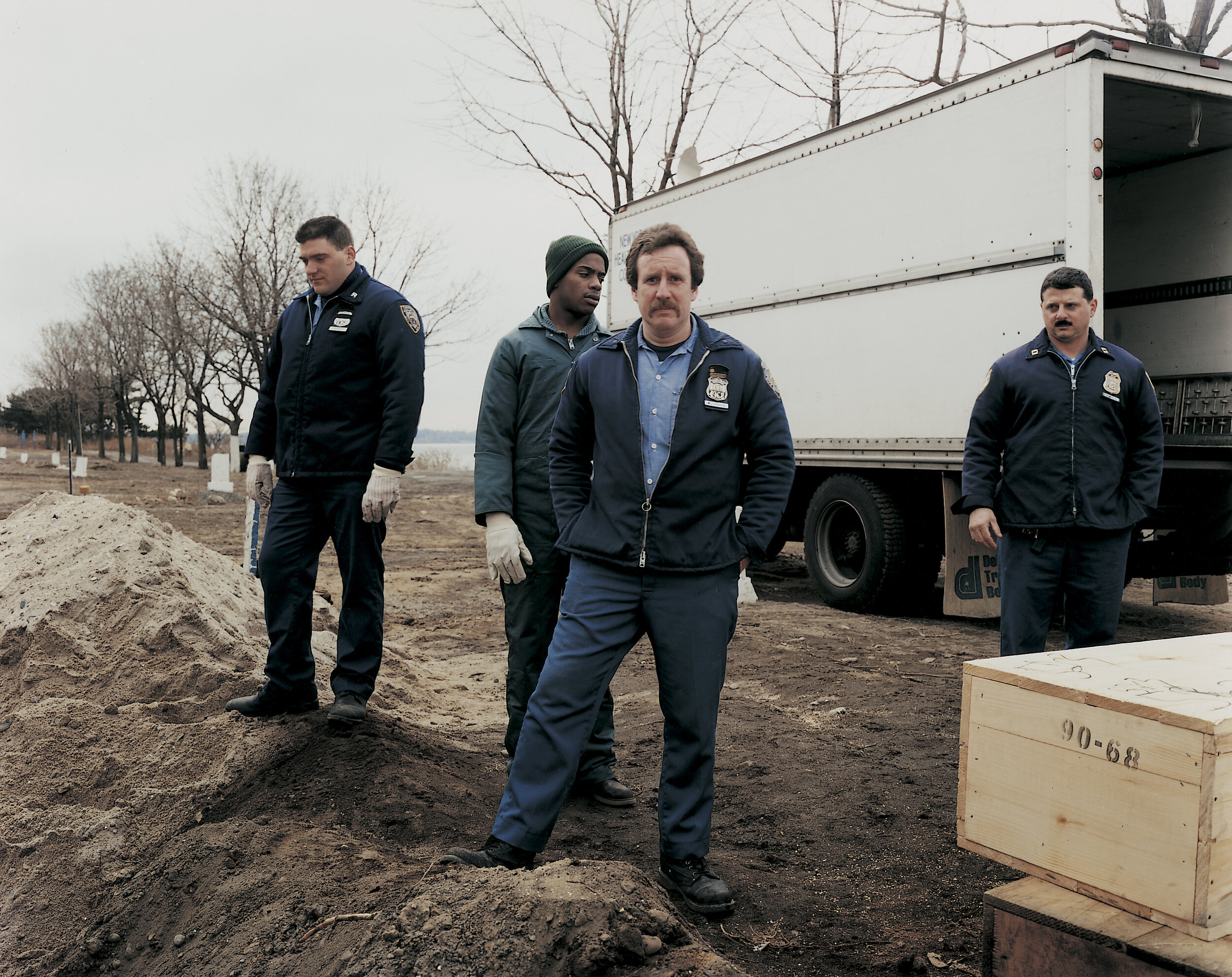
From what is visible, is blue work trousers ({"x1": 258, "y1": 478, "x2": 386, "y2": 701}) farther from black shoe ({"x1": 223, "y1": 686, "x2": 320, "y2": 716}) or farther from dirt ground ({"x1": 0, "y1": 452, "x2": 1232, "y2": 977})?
dirt ground ({"x1": 0, "y1": 452, "x2": 1232, "y2": 977})

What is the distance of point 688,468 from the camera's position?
9.12ft

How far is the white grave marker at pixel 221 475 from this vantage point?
21109 millimetres

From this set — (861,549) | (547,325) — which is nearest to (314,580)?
(547,325)

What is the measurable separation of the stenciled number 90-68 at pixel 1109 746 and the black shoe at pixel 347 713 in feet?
8.97

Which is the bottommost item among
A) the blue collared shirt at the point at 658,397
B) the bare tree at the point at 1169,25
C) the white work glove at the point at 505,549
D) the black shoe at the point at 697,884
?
the black shoe at the point at 697,884

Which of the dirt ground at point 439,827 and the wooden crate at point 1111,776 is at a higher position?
the wooden crate at point 1111,776

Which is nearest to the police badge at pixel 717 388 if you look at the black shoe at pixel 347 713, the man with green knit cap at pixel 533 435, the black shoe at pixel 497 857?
the man with green knit cap at pixel 533 435

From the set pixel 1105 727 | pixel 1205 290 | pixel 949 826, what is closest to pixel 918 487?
pixel 1205 290

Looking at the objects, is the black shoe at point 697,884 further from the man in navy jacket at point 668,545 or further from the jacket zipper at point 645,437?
the jacket zipper at point 645,437

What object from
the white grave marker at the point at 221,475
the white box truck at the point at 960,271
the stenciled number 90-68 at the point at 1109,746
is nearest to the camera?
the stenciled number 90-68 at the point at 1109,746

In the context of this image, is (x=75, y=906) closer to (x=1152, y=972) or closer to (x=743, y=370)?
(x=743, y=370)

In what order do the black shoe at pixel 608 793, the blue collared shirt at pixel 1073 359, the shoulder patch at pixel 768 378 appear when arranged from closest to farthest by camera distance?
the shoulder patch at pixel 768 378
the black shoe at pixel 608 793
the blue collared shirt at pixel 1073 359

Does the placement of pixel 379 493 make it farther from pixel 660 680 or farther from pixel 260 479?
pixel 660 680

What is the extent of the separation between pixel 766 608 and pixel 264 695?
499 cm
